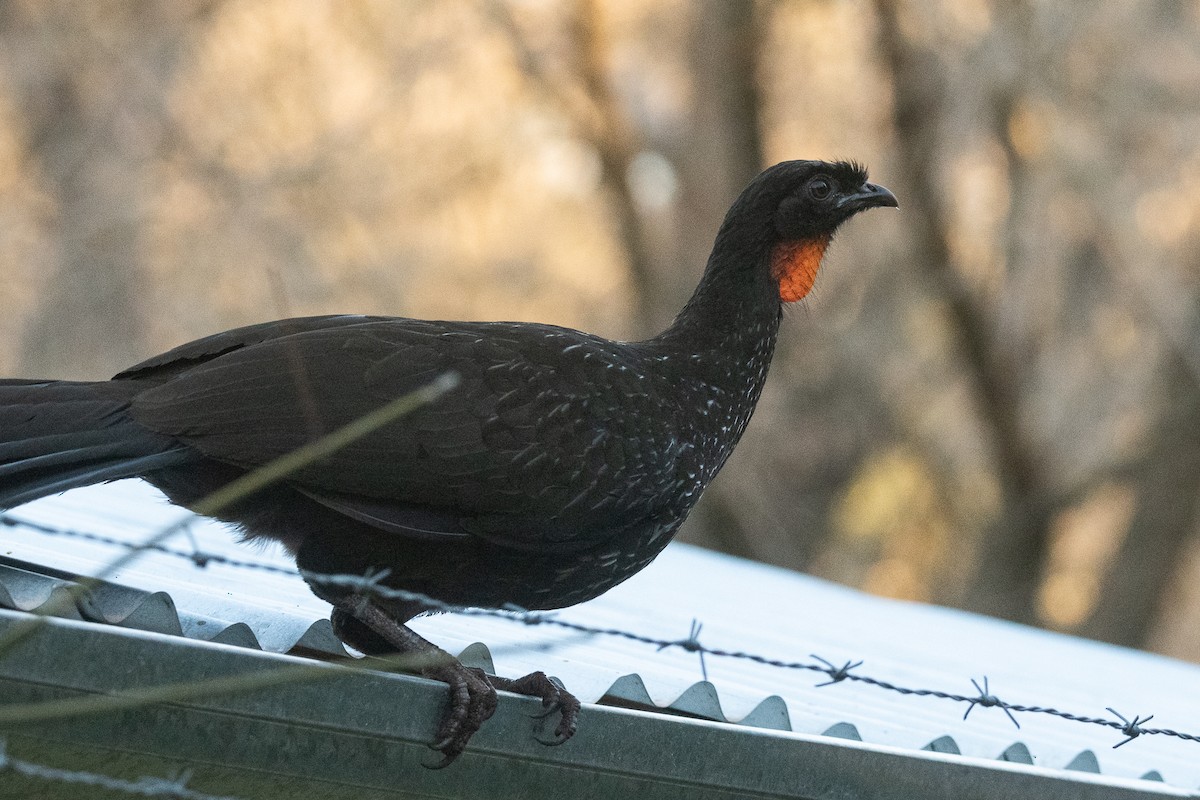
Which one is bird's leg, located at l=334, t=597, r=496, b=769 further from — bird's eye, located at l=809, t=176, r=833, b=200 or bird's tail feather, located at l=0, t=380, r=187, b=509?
bird's eye, located at l=809, t=176, r=833, b=200

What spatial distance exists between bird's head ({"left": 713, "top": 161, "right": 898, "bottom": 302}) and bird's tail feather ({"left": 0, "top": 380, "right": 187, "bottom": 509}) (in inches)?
59.3

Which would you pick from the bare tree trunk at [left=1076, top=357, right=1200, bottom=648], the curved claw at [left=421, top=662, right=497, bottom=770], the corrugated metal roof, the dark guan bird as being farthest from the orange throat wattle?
the bare tree trunk at [left=1076, top=357, right=1200, bottom=648]

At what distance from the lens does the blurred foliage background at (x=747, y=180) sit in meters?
11.5

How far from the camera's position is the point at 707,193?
13.1 m

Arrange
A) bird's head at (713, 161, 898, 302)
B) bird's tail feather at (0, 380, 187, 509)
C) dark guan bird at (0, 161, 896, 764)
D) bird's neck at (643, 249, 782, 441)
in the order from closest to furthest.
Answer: bird's tail feather at (0, 380, 187, 509)
dark guan bird at (0, 161, 896, 764)
bird's neck at (643, 249, 782, 441)
bird's head at (713, 161, 898, 302)

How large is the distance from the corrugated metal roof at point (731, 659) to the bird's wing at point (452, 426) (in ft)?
0.97

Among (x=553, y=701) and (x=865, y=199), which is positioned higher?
(x=865, y=199)

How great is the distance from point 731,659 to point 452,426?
4.92ft

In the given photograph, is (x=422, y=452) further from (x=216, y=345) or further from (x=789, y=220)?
(x=789, y=220)

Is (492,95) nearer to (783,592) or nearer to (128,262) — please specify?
(128,262)

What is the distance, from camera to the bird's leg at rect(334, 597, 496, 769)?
93.8 inches

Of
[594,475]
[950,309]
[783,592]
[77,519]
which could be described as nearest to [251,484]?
[594,475]

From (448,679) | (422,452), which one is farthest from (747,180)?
(448,679)

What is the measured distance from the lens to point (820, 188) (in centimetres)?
370
